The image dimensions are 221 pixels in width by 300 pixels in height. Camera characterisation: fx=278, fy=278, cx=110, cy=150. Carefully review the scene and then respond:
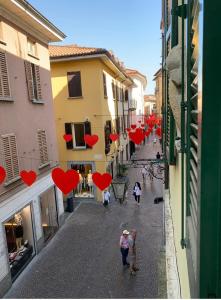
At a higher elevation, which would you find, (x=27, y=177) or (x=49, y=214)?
(x=27, y=177)

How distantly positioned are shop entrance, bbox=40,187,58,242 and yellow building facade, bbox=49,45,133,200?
4.21m

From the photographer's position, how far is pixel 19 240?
432 inches

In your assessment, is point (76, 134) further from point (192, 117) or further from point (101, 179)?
point (192, 117)

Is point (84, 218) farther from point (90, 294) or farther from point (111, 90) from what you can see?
point (111, 90)

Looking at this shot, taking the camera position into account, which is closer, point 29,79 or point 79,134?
point 29,79

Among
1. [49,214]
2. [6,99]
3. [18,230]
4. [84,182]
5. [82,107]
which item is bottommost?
[49,214]

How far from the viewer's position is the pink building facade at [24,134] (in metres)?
9.60

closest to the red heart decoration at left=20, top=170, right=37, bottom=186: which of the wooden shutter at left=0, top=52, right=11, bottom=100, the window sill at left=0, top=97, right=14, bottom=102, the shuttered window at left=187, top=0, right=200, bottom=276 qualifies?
the window sill at left=0, top=97, right=14, bottom=102

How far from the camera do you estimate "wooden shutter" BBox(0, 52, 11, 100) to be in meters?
9.59

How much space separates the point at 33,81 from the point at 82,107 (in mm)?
5605

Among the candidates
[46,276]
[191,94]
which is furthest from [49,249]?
[191,94]

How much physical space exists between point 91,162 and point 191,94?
16.0m

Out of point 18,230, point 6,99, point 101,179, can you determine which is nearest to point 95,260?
Result: point 18,230

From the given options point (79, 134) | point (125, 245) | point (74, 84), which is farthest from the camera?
point (79, 134)
